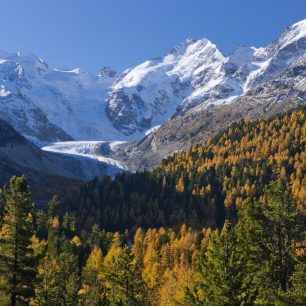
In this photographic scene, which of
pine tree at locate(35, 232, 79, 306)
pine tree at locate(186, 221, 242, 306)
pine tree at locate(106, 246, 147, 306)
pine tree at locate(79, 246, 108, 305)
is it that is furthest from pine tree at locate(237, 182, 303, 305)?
pine tree at locate(79, 246, 108, 305)

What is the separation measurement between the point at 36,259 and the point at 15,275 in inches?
76.8

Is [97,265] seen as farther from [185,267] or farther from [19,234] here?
[19,234]

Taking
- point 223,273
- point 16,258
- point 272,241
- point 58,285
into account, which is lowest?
point 58,285

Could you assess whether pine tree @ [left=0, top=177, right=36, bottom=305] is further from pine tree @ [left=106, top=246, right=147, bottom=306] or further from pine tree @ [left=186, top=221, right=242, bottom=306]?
pine tree @ [left=106, top=246, right=147, bottom=306]

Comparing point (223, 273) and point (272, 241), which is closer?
point (223, 273)

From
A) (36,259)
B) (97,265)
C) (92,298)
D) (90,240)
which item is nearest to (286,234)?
(36,259)

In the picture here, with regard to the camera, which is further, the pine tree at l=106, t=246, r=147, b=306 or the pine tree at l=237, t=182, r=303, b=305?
the pine tree at l=106, t=246, r=147, b=306

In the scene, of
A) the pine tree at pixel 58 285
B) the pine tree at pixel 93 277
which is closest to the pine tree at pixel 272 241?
the pine tree at pixel 58 285

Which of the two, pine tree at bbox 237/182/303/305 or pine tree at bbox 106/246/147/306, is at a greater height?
pine tree at bbox 237/182/303/305

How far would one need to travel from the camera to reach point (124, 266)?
202ft

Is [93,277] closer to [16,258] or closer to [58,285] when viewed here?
[58,285]

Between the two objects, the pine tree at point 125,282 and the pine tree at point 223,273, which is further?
the pine tree at point 125,282

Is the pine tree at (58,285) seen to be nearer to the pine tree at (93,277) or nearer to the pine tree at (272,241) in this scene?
the pine tree at (93,277)

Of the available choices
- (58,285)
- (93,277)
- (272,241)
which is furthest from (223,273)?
(93,277)
